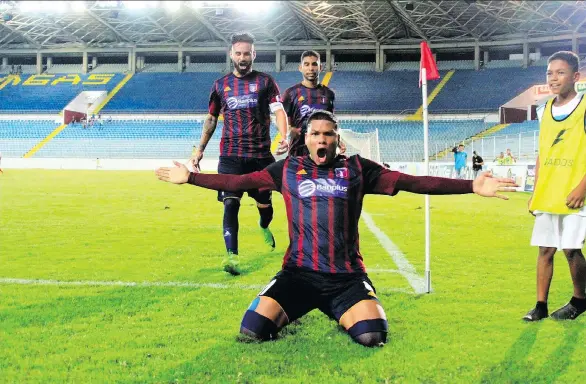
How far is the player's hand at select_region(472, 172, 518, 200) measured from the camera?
3.47 metres

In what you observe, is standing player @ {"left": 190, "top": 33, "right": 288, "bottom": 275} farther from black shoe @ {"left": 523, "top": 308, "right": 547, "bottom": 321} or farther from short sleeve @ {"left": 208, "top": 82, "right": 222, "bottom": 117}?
black shoe @ {"left": 523, "top": 308, "right": 547, "bottom": 321}

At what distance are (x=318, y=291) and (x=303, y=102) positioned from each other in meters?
3.82

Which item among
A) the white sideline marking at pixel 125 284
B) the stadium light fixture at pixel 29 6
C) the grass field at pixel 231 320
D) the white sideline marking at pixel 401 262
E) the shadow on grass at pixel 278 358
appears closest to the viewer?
the shadow on grass at pixel 278 358

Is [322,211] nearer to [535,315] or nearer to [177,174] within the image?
[177,174]

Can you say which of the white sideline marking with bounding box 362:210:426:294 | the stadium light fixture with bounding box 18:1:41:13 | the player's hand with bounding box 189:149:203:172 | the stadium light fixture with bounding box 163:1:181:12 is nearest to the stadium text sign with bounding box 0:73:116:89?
the stadium light fixture with bounding box 18:1:41:13

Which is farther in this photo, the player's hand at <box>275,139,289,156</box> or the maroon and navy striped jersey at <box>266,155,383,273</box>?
the player's hand at <box>275,139,289,156</box>

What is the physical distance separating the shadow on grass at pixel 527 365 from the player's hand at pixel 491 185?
0.89 m

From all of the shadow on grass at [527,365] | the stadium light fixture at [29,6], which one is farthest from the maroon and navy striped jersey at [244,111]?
the stadium light fixture at [29,6]

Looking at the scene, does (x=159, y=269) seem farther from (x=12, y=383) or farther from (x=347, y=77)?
Answer: (x=347, y=77)

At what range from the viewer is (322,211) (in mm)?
3889

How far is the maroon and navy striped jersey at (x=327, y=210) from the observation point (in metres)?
3.88

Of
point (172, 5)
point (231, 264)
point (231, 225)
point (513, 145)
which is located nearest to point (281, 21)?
point (172, 5)

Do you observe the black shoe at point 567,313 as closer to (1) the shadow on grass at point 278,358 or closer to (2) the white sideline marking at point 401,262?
(2) the white sideline marking at point 401,262

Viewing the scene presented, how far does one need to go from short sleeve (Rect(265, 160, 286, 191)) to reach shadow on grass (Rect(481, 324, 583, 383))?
1776mm
